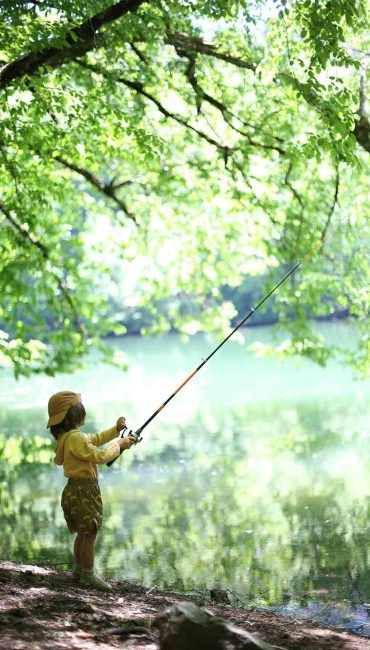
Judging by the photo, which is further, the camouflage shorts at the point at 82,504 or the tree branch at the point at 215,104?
the tree branch at the point at 215,104

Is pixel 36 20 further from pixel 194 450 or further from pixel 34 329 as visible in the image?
pixel 194 450

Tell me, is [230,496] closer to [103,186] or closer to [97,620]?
[103,186]

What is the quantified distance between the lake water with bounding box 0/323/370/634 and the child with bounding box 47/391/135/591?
143 cm

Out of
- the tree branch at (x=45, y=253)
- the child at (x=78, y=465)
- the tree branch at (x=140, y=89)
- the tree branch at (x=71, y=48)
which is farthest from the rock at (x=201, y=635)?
the tree branch at (x=45, y=253)

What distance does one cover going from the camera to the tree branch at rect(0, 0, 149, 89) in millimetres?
7461

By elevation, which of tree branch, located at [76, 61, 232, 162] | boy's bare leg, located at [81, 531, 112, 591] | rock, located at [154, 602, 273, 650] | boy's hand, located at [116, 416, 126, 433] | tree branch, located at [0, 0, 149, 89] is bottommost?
rock, located at [154, 602, 273, 650]

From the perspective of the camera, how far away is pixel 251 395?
875 inches

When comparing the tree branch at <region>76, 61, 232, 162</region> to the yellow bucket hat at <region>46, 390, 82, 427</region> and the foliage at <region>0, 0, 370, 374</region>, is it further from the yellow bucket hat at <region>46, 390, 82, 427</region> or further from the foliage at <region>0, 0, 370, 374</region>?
the yellow bucket hat at <region>46, 390, 82, 427</region>

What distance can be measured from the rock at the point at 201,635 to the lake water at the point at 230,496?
2.32 meters

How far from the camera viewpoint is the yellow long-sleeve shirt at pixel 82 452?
5367 millimetres

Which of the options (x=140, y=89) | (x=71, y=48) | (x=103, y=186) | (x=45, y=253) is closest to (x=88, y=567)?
(x=71, y=48)

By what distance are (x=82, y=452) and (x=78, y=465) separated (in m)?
0.15

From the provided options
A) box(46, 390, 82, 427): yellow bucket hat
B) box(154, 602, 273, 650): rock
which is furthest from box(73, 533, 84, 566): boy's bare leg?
box(154, 602, 273, 650): rock

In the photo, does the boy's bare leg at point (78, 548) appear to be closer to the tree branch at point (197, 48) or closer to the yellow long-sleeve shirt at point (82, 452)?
the yellow long-sleeve shirt at point (82, 452)
